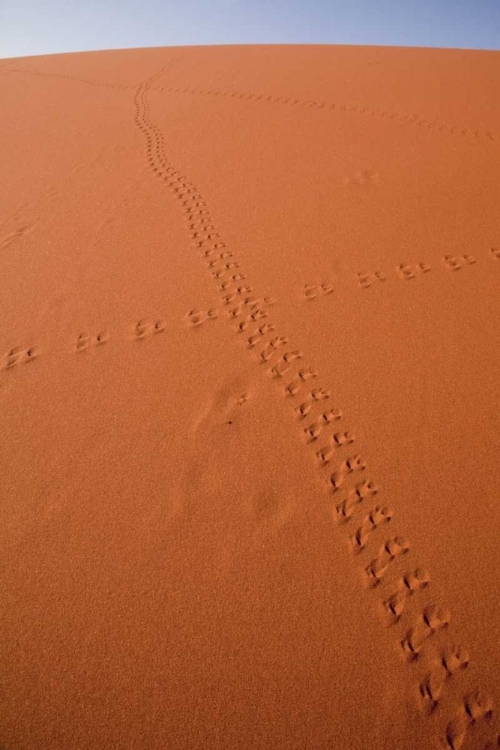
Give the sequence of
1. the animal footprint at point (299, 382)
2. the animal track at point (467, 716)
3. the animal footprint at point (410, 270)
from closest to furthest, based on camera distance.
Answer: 1. the animal track at point (467, 716)
2. the animal footprint at point (299, 382)
3. the animal footprint at point (410, 270)

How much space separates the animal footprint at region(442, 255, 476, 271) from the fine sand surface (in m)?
0.02

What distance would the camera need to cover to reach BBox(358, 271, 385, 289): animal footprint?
4537 millimetres

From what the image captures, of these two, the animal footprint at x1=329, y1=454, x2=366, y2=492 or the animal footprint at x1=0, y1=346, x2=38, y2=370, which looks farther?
the animal footprint at x1=0, y1=346, x2=38, y2=370

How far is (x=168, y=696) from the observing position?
2.28 meters

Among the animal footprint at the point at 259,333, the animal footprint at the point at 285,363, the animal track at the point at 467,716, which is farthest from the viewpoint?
the animal footprint at the point at 259,333

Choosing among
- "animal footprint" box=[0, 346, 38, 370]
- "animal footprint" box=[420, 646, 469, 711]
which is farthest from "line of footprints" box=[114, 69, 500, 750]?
"animal footprint" box=[0, 346, 38, 370]

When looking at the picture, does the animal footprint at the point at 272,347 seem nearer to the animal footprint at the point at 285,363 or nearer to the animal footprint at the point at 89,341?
the animal footprint at the point at 285,363

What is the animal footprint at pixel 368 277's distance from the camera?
4.54 metres

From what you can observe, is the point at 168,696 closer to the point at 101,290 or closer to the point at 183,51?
the point at 101,290

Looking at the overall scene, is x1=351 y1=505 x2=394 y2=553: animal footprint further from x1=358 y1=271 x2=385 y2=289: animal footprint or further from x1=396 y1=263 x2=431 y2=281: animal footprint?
x1=396 y1=263 x2=431 y2=281: animal footprint

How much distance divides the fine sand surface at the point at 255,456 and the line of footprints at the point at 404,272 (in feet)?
0.09

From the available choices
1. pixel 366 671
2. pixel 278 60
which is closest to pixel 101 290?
pixel 366 671

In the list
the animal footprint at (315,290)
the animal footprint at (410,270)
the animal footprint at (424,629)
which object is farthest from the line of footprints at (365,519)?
the animal footprint at (410,270)

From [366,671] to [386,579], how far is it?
0.45 meters
